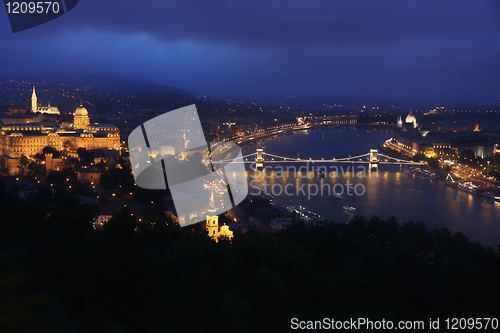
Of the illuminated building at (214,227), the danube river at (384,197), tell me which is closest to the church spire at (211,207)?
the illuminated building at (214,227)

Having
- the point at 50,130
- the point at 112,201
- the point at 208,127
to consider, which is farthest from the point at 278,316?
the point at 208,127

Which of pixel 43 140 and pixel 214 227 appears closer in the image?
pixel 214 227

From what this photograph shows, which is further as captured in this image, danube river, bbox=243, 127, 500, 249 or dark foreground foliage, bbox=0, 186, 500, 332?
danube river, bbox=243, 127, 500, 249

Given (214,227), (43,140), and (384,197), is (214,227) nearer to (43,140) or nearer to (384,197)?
(384,197)

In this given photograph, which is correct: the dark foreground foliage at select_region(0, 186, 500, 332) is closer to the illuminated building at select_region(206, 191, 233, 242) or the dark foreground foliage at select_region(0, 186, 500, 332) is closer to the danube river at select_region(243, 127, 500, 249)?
the illuminated building at select_region(206, 191, 233, 242)

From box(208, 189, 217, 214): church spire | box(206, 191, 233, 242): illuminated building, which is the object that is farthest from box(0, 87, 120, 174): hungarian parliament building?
box(206, 191, 233, 242): illuminated building

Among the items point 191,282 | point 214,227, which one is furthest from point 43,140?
point 191,282

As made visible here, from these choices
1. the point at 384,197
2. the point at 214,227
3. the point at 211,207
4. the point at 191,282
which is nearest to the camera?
the point at 191,282
